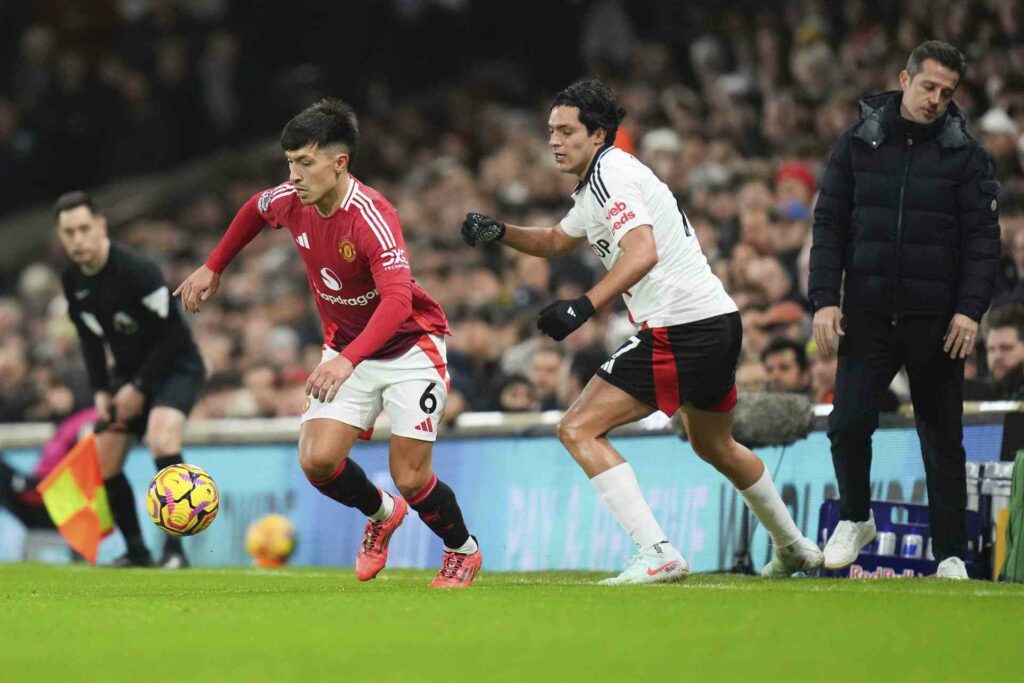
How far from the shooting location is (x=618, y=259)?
794cm

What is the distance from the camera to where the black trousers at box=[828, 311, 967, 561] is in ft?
27.2

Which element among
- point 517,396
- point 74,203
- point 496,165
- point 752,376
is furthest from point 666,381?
point 496,165

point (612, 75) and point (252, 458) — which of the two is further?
point (612, 75)

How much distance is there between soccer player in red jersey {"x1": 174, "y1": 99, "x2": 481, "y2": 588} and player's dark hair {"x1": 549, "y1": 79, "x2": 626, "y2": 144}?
1.01 meters

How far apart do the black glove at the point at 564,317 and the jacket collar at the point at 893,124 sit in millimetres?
1845

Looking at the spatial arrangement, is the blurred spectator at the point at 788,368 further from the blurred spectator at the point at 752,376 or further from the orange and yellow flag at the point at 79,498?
the orange and yellow flag at the point at 79,498

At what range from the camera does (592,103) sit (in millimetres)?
7891

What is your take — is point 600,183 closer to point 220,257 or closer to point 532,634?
point 220,257

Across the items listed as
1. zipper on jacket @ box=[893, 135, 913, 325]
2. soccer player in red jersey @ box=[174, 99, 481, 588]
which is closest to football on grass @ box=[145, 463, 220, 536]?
soccer player in red jersey @ box=[174, 99, 481, 588]

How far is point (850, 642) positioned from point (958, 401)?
3071mm

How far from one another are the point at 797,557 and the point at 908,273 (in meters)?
1.50

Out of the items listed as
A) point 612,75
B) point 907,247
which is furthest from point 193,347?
point 612,75

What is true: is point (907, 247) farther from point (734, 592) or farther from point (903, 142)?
point (734, 592)

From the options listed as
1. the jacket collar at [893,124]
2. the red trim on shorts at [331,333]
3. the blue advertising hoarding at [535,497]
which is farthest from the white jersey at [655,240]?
the blue advertising hoarding at [535,497]
